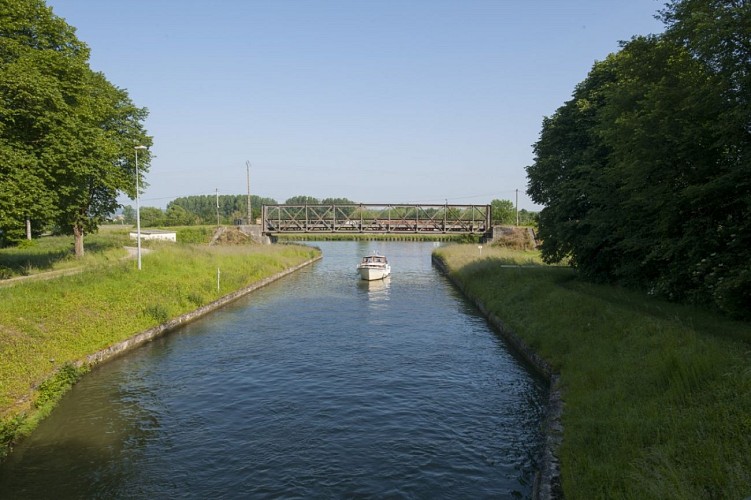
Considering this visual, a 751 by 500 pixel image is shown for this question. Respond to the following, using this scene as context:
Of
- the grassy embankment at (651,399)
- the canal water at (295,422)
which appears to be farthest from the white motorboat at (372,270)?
the grassy embankment at (651,399)

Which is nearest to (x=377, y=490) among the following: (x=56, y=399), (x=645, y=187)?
(x=56, y=399)

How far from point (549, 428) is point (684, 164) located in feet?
41.8

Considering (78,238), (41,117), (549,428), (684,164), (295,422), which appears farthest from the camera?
(78,238)

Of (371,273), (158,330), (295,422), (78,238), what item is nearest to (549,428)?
(295,422)

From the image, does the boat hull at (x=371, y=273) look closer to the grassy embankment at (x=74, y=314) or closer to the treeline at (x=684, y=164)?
the grassy embankment at (x=74, y=314)

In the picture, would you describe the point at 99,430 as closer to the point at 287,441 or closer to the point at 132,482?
the point at 132,482

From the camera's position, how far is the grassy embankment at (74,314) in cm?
1430

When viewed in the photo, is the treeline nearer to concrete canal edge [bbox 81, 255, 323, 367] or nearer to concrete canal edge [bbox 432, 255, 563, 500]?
concrete canal edge [bbox 432, 255, 563, 500]

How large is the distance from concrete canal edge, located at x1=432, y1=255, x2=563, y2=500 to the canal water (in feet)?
1.62

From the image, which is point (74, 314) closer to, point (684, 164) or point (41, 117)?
point (41, 117)

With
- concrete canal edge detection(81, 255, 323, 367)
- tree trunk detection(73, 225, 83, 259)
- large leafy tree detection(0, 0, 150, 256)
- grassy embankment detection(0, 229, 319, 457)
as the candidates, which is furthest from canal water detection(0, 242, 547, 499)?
tree trunk detection(73, 225, 83, 259)

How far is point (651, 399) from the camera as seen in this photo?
35.9ft

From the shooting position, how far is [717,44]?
52.3ft

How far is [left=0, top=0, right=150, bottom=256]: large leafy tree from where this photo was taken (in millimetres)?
22719
